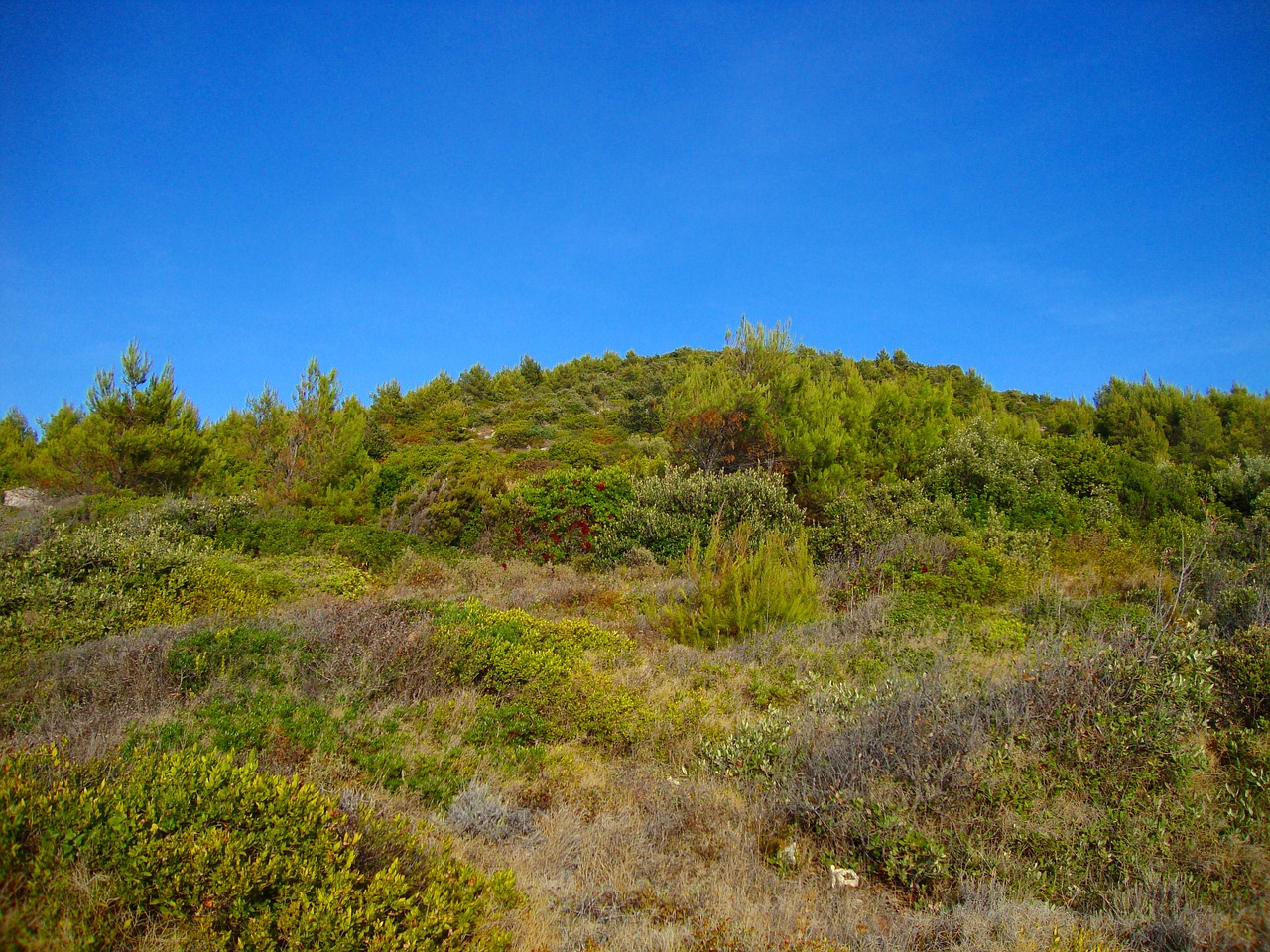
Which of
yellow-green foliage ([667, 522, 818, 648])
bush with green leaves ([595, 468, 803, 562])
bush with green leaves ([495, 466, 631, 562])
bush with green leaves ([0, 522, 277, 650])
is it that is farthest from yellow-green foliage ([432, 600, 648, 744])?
bush with green leaves ([495, 466, 631, 562])

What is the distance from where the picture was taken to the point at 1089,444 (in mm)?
17375

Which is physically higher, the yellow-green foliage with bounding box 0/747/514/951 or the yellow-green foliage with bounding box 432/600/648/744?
the yellow-green foliage with bounding box 432/600/648/744

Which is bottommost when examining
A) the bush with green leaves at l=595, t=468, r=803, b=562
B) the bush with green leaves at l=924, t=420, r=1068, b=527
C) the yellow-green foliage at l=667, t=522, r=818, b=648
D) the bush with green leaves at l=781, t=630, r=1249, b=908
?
the bush with green leaves at l=781, t=630, r=1249, b=908

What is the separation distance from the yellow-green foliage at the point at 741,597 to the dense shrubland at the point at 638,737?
0.05 m

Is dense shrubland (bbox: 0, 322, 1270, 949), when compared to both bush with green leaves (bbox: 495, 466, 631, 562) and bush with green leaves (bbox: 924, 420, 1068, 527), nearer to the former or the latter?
bush with green leaves (bbox: 495, 466, 631, 562)

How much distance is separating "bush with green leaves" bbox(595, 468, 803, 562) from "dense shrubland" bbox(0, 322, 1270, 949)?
0.29 feet

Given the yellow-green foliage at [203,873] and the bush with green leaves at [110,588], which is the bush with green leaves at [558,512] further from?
the yellow-green foliage at [203,873]

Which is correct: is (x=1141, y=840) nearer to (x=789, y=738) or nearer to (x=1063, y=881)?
(x=1063, y=881)

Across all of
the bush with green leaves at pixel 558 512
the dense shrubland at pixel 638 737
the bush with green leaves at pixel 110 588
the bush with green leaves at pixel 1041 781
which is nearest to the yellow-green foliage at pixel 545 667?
the dense shrubland at pixel 638 737

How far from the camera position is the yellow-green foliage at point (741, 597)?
25.9ft

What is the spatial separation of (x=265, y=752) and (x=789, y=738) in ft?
11.0

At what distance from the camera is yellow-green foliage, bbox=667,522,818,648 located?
7.89 m

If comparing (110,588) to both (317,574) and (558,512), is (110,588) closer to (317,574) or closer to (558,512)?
(317,574)

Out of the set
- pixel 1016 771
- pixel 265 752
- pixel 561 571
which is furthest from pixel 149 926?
pixel 561 571
